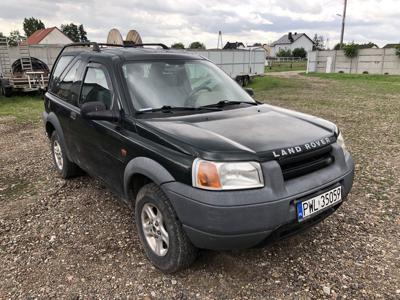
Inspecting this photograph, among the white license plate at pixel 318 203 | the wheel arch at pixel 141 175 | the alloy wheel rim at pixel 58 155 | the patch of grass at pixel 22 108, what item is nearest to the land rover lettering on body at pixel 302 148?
the white license plate at pixel 318 203

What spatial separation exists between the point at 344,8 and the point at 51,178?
39.4 metres

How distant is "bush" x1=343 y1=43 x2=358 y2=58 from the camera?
3241 cm

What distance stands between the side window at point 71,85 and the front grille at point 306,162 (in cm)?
267

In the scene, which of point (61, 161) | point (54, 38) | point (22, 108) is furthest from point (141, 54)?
point (54, 38)

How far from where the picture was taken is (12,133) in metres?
8.56

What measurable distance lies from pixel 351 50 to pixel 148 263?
113 ft

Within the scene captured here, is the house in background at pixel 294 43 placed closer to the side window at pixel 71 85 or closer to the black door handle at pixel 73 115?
the side window at pixel 71 85

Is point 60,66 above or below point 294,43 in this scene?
below

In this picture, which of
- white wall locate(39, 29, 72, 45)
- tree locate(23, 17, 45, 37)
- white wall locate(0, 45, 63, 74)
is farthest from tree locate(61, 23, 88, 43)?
white wall locate(0, 45, 63, 74)

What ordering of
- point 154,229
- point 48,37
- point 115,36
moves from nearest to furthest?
point 154,229 < point 115,36 < point 48,37

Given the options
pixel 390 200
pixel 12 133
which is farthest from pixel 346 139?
pixel 12 133

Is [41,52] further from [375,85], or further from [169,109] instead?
[375,85]

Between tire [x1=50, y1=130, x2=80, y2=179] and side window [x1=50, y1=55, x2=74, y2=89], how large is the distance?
2.52ft

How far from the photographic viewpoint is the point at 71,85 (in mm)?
4273
